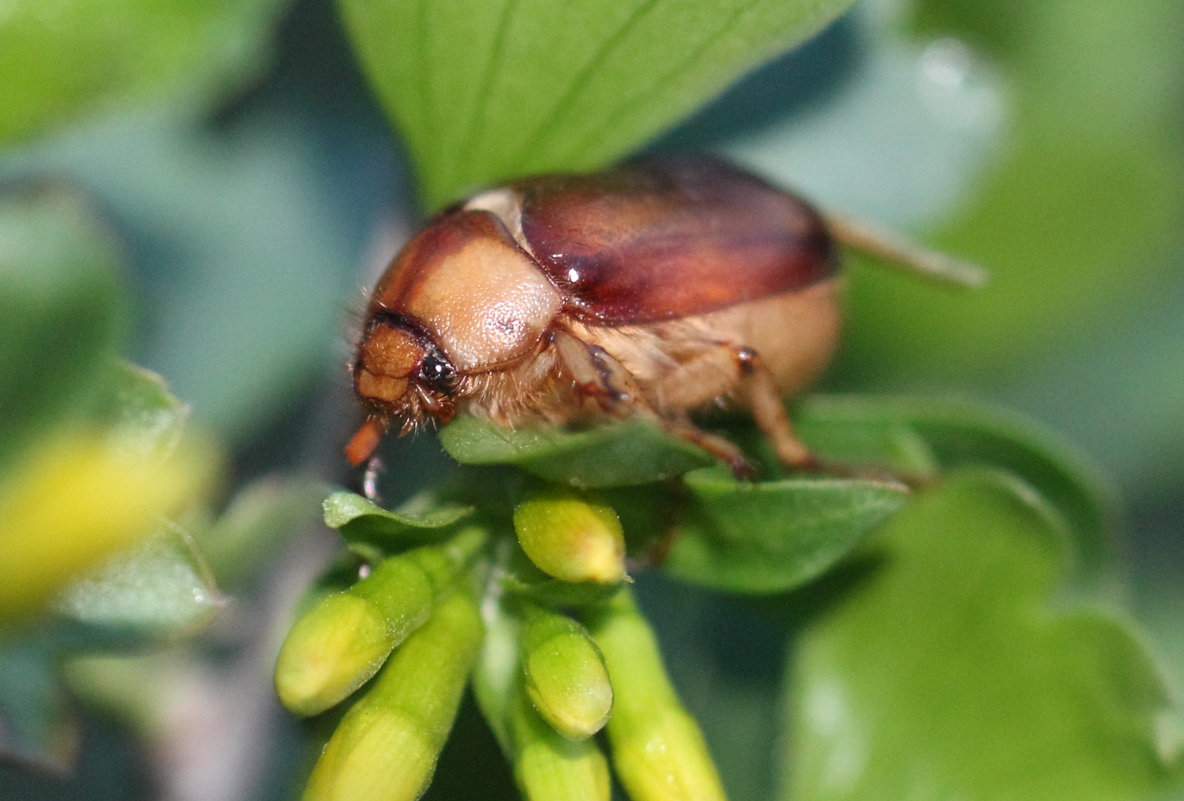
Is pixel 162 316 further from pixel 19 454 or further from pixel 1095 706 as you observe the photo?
pixel 1095 706

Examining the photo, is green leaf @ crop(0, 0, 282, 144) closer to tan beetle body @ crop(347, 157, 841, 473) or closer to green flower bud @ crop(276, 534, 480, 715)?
tan beetle body @ crop(347, 157, 841, 473)

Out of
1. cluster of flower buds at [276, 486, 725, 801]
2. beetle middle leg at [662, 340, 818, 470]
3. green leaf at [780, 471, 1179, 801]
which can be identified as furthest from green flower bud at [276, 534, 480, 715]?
green leaf at [780, 471, 1179, 801]

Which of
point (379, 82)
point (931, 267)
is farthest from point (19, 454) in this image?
point (931, 267)

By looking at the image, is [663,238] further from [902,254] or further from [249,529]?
[249,529]

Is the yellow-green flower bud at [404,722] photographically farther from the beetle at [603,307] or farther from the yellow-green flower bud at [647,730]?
the beetle at [603,307]

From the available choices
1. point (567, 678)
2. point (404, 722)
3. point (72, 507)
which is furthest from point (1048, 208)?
point (72, 507)
